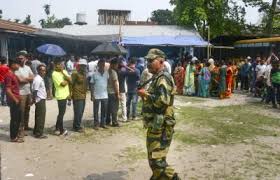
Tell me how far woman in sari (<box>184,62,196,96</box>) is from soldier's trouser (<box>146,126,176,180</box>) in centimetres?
1249

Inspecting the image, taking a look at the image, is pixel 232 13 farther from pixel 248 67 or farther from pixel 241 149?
pixel 241 149

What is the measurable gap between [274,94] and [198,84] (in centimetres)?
367

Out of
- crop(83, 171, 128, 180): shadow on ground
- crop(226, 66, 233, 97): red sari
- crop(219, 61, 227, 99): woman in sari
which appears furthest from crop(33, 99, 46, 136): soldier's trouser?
crop(226, 66, 233, 97): red sari

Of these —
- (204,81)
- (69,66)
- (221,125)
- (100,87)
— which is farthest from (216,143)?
(69,66)

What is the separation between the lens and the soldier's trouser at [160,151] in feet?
17.2

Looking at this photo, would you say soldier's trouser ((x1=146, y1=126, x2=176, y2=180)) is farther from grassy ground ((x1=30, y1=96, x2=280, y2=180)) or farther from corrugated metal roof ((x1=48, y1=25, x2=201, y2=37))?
corrugated metal roof ((x1=48, y1=25, x2=201, y2=37))

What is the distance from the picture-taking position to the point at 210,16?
29594 mm

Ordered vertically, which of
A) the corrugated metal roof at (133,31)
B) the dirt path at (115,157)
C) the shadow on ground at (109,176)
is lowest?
the dirt path at (115,157)

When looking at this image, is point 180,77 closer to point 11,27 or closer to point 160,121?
point 11,27

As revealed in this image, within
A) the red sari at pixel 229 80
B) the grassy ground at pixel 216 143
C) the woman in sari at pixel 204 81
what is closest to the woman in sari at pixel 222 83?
the red sari at pixel 229 80

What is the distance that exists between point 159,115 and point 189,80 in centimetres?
1268

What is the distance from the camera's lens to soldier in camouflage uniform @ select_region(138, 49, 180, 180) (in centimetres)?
521

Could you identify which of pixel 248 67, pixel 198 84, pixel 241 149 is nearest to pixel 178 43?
pixel 248 67

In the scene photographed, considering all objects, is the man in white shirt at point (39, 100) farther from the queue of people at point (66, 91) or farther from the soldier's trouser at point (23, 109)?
the soldier's trouser at point (23, 109)
